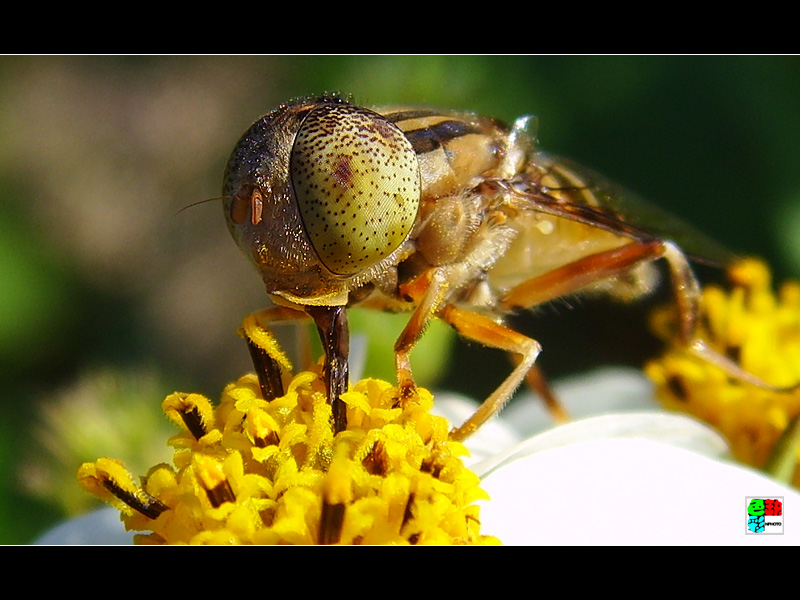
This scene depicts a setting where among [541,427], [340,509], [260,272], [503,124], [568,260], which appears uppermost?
[503,124]

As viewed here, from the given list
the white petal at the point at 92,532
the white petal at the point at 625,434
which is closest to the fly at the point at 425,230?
the white petal at the point at 625,434

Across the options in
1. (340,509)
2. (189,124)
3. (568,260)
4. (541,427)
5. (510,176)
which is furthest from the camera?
(189,124)

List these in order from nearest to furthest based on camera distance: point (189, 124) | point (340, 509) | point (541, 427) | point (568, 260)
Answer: point (340, 509)
point (568, 260)
point (541, 427)
point (189, 124)

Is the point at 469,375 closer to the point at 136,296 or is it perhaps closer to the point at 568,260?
the point at 568,260

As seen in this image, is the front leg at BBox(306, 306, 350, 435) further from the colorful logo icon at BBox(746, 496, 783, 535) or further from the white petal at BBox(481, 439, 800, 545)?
the colorful logo icon at BBox(746, 496, 783, 535)

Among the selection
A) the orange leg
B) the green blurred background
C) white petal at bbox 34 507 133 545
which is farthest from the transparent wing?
white petal at bbox 34 507 133 545

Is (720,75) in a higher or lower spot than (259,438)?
higher

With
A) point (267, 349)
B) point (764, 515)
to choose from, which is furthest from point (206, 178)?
point (764, 515)

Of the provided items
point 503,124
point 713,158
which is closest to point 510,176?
point 503,124
